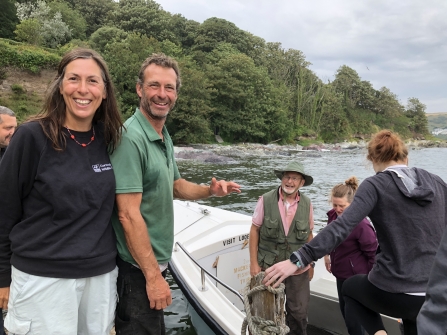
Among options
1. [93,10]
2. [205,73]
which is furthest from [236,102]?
[93,10]

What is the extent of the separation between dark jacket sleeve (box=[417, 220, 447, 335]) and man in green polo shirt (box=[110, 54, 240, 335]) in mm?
1233

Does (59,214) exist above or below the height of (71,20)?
below

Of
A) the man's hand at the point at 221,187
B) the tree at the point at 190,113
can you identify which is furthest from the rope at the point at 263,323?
the tree at the point at 190,113

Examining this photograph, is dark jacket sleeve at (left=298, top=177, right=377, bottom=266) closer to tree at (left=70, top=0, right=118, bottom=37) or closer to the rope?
the rope

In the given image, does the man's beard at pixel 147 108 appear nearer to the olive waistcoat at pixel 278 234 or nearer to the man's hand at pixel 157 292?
the man's hand at pixel 157 292

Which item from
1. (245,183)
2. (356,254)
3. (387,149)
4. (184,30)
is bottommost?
(245,183)

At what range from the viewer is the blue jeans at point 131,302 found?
1760mm

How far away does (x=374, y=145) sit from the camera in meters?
2.12

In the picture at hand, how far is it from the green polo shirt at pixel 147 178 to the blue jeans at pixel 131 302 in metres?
0.07

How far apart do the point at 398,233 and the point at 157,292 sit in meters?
1.34

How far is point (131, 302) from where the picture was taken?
1.77 metres

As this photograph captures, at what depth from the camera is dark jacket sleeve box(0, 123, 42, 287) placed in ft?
4.71

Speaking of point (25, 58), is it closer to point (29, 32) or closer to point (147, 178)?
point (29, 32)

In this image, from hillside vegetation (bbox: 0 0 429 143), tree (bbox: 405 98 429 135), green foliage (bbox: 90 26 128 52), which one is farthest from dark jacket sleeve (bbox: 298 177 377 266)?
tree (bbox: 405 98 429 135)
